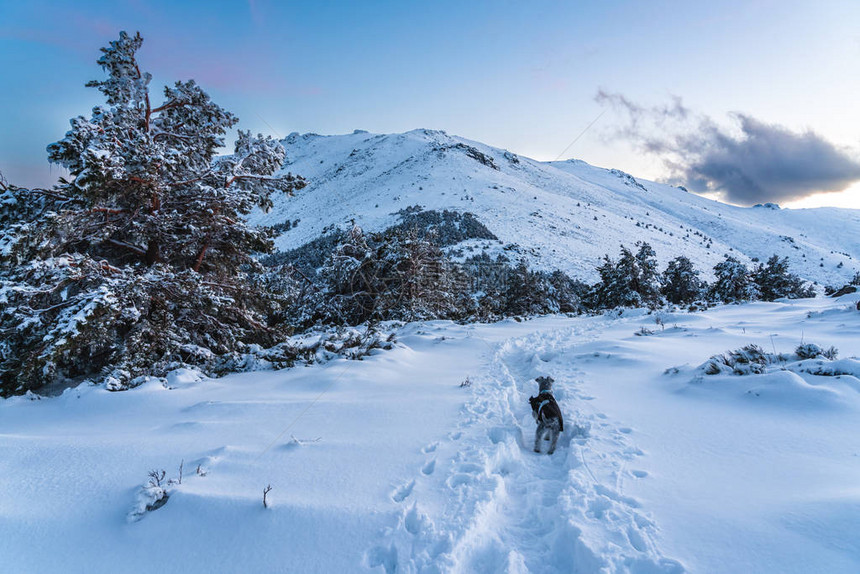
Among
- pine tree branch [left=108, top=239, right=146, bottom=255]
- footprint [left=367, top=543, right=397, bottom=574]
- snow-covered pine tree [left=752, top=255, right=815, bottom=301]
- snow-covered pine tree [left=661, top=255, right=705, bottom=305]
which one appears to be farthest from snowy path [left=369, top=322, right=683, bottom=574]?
snow-covered pine tree [left=752, top=255, right=815, bottom=301]

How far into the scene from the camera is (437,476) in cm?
346

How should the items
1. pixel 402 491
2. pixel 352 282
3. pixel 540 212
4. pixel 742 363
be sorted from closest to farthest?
pixel 402 491
pixel 742 363
pixel 352 282
pixel 540 212

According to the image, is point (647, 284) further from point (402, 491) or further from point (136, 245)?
point (136, 245)

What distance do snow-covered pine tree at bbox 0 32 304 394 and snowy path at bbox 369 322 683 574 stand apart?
5.21 metres

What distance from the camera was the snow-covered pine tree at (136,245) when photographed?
543 cm

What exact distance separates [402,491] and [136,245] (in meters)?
A: 7.75

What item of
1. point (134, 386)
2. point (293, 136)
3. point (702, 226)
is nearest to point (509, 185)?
point (702, 226)

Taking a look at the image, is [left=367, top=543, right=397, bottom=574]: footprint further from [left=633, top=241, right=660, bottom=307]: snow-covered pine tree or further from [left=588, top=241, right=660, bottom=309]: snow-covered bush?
[left=633, top=241, right=660, bottom=307]: snow-covered pine tree

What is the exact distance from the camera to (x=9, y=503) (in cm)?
266

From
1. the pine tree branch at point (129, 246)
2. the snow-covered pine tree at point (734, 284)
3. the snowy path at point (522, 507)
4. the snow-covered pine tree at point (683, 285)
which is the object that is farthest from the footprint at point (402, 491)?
the snow-covered pine tree at point (683, 285)

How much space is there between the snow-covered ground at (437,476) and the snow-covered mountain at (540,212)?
100 feet

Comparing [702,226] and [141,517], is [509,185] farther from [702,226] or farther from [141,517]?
[141,517]

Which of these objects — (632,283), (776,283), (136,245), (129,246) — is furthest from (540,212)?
(129,246)

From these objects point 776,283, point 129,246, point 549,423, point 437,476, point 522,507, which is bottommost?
point 522,507
